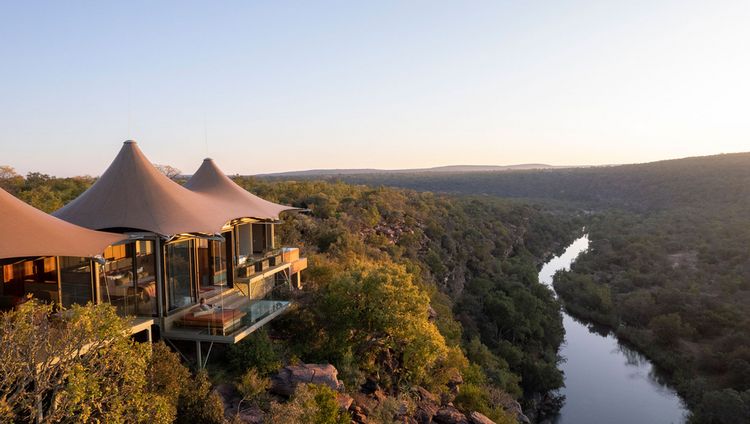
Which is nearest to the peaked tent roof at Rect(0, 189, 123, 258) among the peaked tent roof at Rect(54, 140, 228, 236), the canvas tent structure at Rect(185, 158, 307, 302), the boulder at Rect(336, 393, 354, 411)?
the peaked tent roof at Rect(54, 140, 228, 236)

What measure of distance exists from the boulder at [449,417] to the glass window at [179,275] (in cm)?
725

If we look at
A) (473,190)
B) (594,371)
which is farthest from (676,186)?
(594,371)

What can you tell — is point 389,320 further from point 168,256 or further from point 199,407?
point 168,256

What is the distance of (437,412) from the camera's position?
13.9 meters

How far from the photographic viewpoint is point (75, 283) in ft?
32.2

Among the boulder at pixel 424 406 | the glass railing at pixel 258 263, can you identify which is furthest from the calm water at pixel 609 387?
the glass railing at pixel 258 263

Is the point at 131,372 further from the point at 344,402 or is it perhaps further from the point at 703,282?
the point at 703,282

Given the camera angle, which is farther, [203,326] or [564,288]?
[564,288]

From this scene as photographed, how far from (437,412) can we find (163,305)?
791cm

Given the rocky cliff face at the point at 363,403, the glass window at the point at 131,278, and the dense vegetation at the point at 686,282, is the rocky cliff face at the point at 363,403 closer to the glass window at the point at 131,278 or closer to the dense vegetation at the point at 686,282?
the glass window at the point at 131,278

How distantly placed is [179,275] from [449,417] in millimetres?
8055

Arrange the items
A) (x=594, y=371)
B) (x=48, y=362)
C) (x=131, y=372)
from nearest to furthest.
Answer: (x=48, y=362) < (x=131, y=372) < (x=594, y=371)

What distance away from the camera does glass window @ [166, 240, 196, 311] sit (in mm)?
11320

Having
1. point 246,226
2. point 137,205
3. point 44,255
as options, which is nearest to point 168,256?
point 137,205
